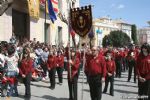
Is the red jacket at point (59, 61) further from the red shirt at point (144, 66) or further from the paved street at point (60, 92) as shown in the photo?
the red shirt at point (144, 66)

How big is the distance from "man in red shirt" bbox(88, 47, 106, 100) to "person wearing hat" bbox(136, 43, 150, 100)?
1597 mm

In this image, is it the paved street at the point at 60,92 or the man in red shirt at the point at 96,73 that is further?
the paved street at the point at 60,92

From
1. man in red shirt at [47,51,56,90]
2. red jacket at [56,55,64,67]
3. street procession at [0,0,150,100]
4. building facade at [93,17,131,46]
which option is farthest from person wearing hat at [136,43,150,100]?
building facade at [93,17,131,46]

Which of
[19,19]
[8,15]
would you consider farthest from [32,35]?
[8,15]

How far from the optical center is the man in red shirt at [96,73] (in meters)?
12.1

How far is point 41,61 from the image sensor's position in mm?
20547

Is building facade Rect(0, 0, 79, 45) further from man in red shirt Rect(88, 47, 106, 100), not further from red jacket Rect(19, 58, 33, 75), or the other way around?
man in red shirt Rect(88, 47, 106, 100)

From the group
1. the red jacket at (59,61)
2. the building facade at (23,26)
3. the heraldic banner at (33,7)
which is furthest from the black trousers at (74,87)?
the heraldic banner at (33,7)

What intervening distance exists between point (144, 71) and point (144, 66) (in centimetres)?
14

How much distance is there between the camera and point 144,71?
10758mm

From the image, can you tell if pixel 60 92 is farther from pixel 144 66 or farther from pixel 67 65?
pixel 144 66

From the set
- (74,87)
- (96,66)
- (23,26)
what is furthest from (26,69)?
(23,26)

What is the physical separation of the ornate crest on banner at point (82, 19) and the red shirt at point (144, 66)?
84.4 inches

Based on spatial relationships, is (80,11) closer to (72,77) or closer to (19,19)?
(72,77)
